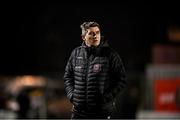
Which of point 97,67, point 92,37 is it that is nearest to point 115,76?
point 97,67

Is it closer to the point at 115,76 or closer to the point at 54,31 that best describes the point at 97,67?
the point at 115,76

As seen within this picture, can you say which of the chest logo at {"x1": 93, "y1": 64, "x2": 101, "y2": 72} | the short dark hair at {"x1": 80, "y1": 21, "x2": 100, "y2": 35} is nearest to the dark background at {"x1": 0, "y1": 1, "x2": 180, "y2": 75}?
the short dark hair at {"x1": 80, "y1": 21, "x2": 100, "y2": 35}

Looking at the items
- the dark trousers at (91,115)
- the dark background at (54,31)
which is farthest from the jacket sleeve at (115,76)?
the dark background at (54,31)

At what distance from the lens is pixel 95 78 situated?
120 inches

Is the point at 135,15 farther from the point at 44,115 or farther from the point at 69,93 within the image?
the point at 69,93

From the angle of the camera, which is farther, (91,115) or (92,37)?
(91,115)

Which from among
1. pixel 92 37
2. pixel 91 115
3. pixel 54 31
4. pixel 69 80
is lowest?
pixel 91 115

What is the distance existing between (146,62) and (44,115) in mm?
3563

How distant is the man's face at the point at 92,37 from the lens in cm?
303

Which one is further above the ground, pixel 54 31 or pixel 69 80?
pixel 54 31

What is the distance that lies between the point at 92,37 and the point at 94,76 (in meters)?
0.22

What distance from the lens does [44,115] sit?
5.35m

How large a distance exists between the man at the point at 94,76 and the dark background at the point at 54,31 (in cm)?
181

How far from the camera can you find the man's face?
9.94 ft
